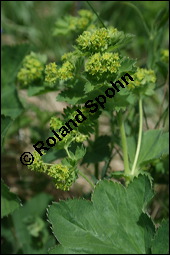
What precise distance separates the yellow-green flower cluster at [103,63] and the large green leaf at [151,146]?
41 centimetres

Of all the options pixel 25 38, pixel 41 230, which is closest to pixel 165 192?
pixel 41 230

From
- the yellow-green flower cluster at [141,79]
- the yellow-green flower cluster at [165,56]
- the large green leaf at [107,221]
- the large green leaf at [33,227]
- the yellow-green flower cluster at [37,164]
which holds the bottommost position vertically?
the large green leaf at [33,227]

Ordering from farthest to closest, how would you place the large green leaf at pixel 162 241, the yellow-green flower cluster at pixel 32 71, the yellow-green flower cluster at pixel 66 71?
the yellow-green flower cluster at pixel 32 71, the yellow-green flower cluster at pixel 66 71, the large green leaf at pixel 162 241

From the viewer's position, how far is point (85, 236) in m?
1.36

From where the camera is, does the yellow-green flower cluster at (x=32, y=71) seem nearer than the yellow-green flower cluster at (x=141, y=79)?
No

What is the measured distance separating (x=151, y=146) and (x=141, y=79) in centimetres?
28

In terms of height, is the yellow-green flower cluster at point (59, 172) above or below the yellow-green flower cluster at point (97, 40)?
below

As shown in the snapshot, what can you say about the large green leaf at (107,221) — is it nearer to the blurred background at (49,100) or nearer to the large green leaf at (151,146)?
the large green leaf at (151,146)

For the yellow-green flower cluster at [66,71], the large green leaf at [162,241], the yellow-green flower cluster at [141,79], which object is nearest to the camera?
the large green leaf at [162,241]

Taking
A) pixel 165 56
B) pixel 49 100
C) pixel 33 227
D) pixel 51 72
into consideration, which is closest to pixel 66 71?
pixel 51 72

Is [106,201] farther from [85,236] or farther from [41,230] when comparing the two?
[41,230]

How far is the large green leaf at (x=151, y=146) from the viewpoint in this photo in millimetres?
1716

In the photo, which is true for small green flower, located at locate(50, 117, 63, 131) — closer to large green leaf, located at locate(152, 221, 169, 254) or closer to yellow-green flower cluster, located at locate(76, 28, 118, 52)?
yellow-green flower cluster, located at locate(76, 28, 118, 52)

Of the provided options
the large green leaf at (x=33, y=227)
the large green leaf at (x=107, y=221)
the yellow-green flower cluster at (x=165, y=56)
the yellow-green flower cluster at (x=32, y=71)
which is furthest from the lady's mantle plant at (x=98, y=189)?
the large green leaf at (x=33, y=227)
